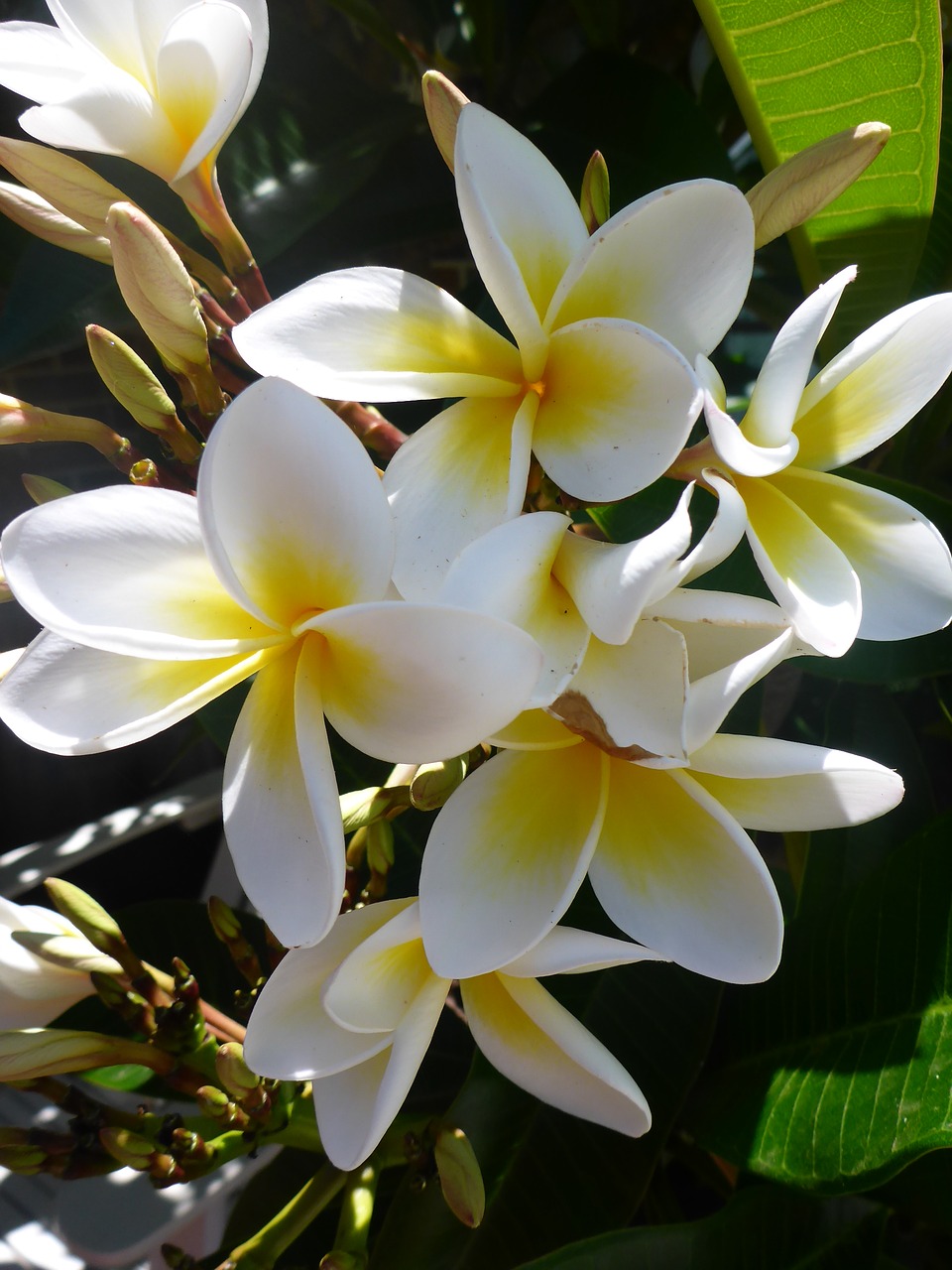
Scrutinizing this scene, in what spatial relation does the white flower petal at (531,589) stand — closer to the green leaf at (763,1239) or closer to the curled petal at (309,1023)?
the curled petal at (309,1023)

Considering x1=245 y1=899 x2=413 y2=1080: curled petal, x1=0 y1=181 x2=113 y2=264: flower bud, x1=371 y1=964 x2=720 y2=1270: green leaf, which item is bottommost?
x1=371 y1=964 x2=720 y2=1270: green leaf

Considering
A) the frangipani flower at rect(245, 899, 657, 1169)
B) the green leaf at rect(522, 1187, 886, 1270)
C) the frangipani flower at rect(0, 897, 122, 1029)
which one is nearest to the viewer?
the frangipani flower at rect(245, 899, 657, 1169)

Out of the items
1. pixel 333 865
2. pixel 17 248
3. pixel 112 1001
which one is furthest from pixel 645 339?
pixel 17 248

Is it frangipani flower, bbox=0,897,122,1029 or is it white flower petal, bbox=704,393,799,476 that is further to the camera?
frangipani flower, bbox=0,897,122,1029

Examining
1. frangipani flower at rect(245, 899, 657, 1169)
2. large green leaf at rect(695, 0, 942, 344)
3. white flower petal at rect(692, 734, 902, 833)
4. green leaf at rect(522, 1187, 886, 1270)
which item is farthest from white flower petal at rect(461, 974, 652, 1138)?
large green leaf at rect(695, 0, 942, 344)

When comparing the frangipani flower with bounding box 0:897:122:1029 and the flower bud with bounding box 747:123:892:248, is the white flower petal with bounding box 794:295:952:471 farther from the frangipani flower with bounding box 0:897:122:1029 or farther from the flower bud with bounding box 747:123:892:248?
the frangipani flower with bounding box 0:897:122:1029

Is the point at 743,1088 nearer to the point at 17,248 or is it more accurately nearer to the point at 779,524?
the point at 779,524

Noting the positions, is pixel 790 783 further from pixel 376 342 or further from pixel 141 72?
pixel 141 72
